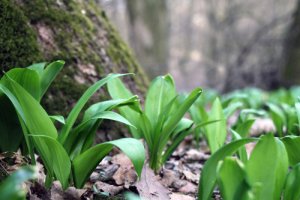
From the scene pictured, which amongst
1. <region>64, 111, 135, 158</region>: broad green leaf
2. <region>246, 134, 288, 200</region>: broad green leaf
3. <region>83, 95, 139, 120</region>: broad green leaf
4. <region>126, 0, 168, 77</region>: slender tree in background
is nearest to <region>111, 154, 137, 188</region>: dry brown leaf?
<region>64, 111, 135, 158</region>: broad green leaf

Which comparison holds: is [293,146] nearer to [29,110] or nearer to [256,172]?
[256,172]

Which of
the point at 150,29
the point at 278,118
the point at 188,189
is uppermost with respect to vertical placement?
the point at 150,29

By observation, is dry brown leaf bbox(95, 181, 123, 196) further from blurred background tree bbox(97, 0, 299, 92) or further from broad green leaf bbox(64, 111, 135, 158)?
blurred background tree bbox(97, 0, 299, 92)

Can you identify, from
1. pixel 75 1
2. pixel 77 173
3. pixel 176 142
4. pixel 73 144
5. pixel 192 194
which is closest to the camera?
pixel 77 173

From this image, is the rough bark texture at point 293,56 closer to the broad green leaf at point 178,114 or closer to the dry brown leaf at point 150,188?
the broad green leaf at point 178,114

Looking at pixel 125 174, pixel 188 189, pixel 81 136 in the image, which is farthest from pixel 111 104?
pixel 188 189

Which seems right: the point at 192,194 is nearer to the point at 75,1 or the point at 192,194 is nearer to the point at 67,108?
the point at 67,108

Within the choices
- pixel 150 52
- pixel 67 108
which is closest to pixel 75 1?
pixel 67 108
